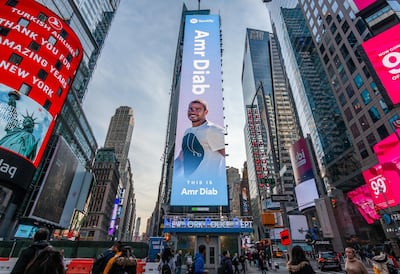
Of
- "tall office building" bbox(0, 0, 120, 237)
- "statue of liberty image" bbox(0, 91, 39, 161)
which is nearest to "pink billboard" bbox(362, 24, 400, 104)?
"statue of liberty image" bbox(0, 91, 39, 161)

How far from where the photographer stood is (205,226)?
2377 centimetres

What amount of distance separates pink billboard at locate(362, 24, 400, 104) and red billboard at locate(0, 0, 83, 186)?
47141mm

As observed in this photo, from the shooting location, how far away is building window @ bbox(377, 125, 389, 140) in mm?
34853

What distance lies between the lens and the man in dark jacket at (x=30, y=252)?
10.9 feet

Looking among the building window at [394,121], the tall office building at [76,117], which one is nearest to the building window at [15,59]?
the tall office building at [76,117]

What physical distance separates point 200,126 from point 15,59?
26.0 meters

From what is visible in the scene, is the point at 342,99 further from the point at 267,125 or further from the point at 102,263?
the point at 267,125

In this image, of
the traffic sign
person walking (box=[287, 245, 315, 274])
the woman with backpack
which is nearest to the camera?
person walking (box=[287, 245, 315, 274])

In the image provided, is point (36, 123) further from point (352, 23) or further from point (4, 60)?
point (352, 23)

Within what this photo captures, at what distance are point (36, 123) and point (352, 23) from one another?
58051 mm

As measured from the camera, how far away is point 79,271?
12.0 meters

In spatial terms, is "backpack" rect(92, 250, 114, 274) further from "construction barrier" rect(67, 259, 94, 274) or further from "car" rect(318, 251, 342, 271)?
"car" rect(318, 251, 342, 271)

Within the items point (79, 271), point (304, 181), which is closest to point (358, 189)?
point (304, 181)

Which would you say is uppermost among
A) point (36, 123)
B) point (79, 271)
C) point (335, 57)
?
point (335, 57)
